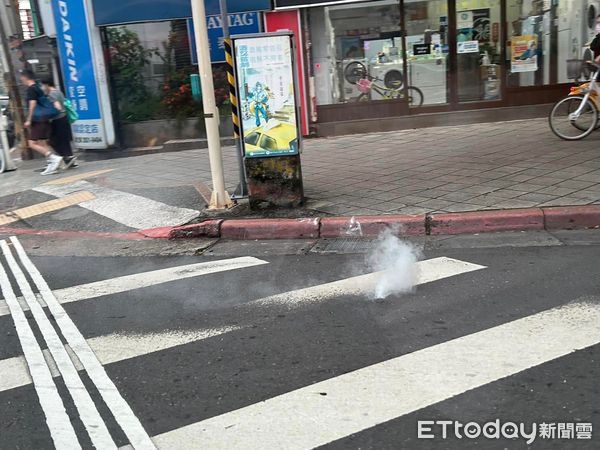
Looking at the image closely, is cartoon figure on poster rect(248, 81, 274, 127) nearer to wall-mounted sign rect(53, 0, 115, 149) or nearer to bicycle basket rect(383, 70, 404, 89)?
bicycle basket rect(383, 70, 404, 89)

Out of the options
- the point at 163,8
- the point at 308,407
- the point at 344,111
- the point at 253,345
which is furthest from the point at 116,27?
the point at 308,407

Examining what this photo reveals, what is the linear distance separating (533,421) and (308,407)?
1232mm

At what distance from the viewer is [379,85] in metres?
13.4

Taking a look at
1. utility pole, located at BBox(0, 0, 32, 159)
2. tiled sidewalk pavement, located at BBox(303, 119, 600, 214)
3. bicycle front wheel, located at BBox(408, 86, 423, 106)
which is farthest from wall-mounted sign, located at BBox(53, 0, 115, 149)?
bicycle front wheel, located at BBox(408, 86, 423, 106)

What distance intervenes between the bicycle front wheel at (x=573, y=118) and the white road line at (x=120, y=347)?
307 inches

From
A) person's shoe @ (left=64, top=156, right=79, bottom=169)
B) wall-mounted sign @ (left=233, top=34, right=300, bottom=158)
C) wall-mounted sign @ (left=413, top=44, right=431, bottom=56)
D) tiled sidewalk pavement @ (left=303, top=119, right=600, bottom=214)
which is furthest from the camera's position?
wall-mounted sign @ (left=413, top=44, right=431, bottom=56)

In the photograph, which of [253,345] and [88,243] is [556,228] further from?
[88,243]

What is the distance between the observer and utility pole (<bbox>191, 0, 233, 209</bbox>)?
297 inches

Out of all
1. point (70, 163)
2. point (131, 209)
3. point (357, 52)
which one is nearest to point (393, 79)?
point (357, 52)

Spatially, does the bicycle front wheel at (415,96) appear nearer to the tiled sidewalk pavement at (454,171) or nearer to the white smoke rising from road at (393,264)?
the tiled sidewalk pavement at (454,171)

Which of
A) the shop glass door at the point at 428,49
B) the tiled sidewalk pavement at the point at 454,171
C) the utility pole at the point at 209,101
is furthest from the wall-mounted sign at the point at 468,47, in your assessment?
the utility pole at the point at 209,101

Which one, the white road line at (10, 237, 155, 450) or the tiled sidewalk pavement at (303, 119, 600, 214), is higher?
the tiled sidewalk pavement at (303, 119, 600, 214)

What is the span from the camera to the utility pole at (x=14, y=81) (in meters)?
12.7

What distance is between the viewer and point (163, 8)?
42.7ft
